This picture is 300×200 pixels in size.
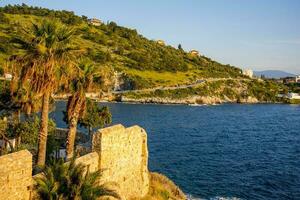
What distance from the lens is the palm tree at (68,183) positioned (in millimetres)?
17438

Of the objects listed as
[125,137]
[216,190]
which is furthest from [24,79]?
[216,190]

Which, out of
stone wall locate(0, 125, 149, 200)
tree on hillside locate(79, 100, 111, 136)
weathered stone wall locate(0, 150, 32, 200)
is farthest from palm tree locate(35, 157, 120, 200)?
tree on hillside locate(79, 100, 111, 136)

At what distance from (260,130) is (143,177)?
87322mm

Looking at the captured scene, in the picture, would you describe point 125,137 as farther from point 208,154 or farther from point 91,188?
point 208,154

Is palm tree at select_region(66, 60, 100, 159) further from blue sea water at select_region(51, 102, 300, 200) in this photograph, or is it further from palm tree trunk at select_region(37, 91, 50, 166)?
blue sea water at select_region(51, 102, 300, 200)

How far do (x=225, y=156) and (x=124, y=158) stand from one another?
4659cm

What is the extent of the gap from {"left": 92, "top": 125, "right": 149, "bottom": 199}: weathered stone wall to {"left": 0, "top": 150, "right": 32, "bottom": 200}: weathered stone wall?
4.98 meters

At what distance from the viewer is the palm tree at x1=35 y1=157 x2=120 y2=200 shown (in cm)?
1744

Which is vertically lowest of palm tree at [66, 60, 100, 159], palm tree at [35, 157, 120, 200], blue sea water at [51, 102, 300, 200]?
blue sea water at [51, 102, 300, 200]

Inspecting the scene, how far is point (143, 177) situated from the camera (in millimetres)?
28781

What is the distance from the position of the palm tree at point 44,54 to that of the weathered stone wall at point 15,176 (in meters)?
8.42

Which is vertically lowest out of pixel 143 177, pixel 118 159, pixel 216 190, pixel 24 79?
pixel 216 190

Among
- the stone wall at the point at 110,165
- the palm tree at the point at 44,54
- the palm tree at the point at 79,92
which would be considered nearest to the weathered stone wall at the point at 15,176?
the stone wall at the point at 110,165

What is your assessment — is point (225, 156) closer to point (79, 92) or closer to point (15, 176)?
point (79, 92)
